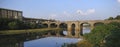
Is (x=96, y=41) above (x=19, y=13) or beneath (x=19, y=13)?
beneath

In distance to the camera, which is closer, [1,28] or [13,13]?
→ [1,28]

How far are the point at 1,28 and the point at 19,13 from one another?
5666 cm

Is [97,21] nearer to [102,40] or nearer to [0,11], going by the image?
[0,11]

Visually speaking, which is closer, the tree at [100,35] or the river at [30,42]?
the tree at [100,35]

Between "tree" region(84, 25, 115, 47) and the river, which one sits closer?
"tree" region(84, 25, 115, 47)

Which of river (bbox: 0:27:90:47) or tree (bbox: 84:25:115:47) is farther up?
tree (bbox: 84:25:115:47)

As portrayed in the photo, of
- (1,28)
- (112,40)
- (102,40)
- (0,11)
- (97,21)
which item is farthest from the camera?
(0,11)

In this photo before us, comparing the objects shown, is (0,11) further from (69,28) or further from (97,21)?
(97,21)

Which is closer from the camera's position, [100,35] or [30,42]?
[100,35]

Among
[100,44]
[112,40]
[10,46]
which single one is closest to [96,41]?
[100,44]

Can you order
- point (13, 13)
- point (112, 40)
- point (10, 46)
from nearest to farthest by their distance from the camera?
point (112, 40), point (10, 46), point (13, 13)

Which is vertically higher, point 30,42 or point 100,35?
point 100,35

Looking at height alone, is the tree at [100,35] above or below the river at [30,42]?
above

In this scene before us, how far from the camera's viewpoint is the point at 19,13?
14312cm
